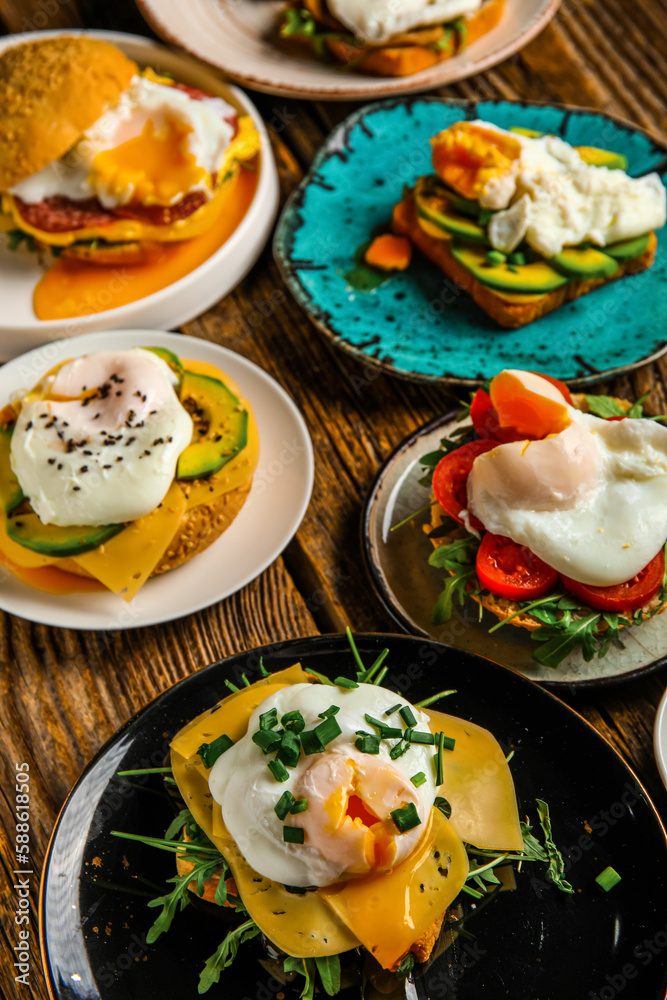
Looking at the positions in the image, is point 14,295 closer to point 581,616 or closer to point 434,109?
point 434,109

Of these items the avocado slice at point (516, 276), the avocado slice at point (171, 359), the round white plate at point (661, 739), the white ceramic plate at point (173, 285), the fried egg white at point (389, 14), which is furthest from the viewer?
the fried egg white at point (389, 14)

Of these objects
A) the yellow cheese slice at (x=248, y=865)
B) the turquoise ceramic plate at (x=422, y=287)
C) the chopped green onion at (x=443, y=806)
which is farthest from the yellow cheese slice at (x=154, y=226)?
the chopped green onion at (x=443, y=806)

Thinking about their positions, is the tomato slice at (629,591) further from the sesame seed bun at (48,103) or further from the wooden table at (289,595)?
the sesame seed bun at (48,103)

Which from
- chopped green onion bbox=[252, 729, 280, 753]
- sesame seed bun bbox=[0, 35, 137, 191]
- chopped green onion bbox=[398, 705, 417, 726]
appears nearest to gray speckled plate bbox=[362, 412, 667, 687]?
chopped green onion bbox=[398, 705, 417, 726]

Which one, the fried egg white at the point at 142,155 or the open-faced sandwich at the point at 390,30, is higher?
the open-faced sandwich at the point at 390,30

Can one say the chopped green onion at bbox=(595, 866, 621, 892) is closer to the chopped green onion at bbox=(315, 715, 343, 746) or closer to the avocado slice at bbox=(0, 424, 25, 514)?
the chopped green onion at bbox=(315, 715, 343, 746)
